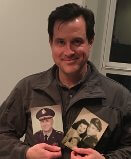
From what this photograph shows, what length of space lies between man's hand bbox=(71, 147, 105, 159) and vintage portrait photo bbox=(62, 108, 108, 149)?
71 mm

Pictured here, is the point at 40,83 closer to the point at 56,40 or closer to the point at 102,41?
the point at 56,40

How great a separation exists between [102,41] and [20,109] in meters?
1.06

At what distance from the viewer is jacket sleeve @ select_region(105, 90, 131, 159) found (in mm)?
1396

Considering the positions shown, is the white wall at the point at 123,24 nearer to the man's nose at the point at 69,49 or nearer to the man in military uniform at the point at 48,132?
the man's nose at the point at 69,49

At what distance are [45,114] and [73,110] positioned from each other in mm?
128

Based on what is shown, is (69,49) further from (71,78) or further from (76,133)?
(76,133)

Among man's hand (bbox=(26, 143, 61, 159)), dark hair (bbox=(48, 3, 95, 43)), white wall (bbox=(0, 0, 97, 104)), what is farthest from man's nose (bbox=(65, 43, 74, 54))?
white wall (bbox=(0, 0, 97, 104))

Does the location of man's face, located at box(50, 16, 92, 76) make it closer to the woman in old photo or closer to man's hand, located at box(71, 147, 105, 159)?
the woman in old photo

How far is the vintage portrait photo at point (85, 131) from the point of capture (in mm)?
1376

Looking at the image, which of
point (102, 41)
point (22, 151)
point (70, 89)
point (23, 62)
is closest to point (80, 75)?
point (70, 89)

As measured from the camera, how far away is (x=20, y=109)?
59.9 inches

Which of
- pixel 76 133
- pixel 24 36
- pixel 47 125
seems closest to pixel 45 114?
pixel 47 125

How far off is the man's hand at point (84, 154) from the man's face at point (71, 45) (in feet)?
1.16

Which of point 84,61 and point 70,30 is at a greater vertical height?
point 70,30
